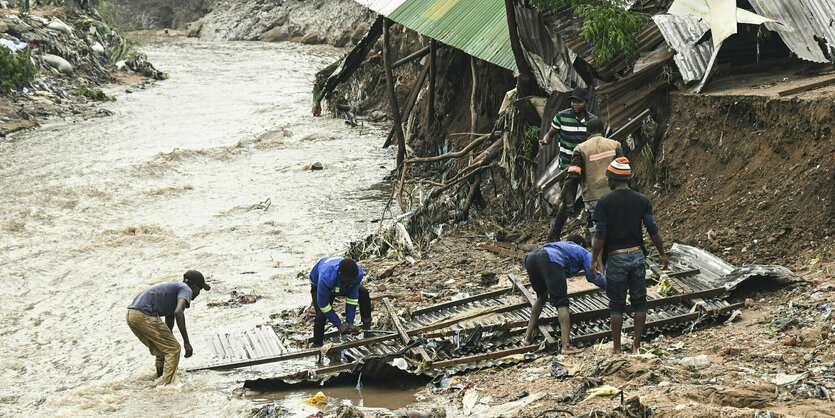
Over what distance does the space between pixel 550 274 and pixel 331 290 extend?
2131 millimetres

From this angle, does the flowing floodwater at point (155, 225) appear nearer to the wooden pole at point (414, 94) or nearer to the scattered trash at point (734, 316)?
the wooden pole at point (414, 94)

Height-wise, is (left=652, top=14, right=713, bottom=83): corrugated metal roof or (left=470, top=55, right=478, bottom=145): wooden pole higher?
(left=652, top=14, right=713, bottom=83): corrugated metal roof

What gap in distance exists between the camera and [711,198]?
27.7 feet

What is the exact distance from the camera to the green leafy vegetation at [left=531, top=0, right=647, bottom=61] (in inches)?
353

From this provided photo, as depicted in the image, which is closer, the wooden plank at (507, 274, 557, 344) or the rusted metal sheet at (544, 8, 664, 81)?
the wooden plank at (507, 274, 557, 344)

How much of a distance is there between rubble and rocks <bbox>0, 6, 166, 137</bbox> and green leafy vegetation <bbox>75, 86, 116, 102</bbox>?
30 millimetres

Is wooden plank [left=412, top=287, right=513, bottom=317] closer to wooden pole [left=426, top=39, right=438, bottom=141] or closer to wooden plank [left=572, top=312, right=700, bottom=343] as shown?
wooden plank [left=572, top=312, right=700, bottom=343]

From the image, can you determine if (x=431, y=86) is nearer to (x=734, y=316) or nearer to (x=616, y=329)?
(x=734, y=316)

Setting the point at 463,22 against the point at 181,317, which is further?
the point at 463,22

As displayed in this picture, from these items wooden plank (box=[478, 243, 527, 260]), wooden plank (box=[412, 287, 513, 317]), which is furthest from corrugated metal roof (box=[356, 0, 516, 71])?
wooden plank (box=[412, 287, 513, 317])

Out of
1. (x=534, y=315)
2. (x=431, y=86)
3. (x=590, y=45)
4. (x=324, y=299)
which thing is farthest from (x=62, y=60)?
(x=534, y=315)

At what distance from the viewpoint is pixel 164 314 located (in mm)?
7496

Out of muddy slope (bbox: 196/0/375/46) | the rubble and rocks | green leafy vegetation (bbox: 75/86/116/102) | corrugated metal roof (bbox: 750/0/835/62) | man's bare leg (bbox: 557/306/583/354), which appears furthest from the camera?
muddy slope (bbox: 196/0/375/46)

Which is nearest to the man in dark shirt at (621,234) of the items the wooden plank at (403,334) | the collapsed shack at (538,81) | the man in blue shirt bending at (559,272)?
the man in blue shirt bending at (559,272)
